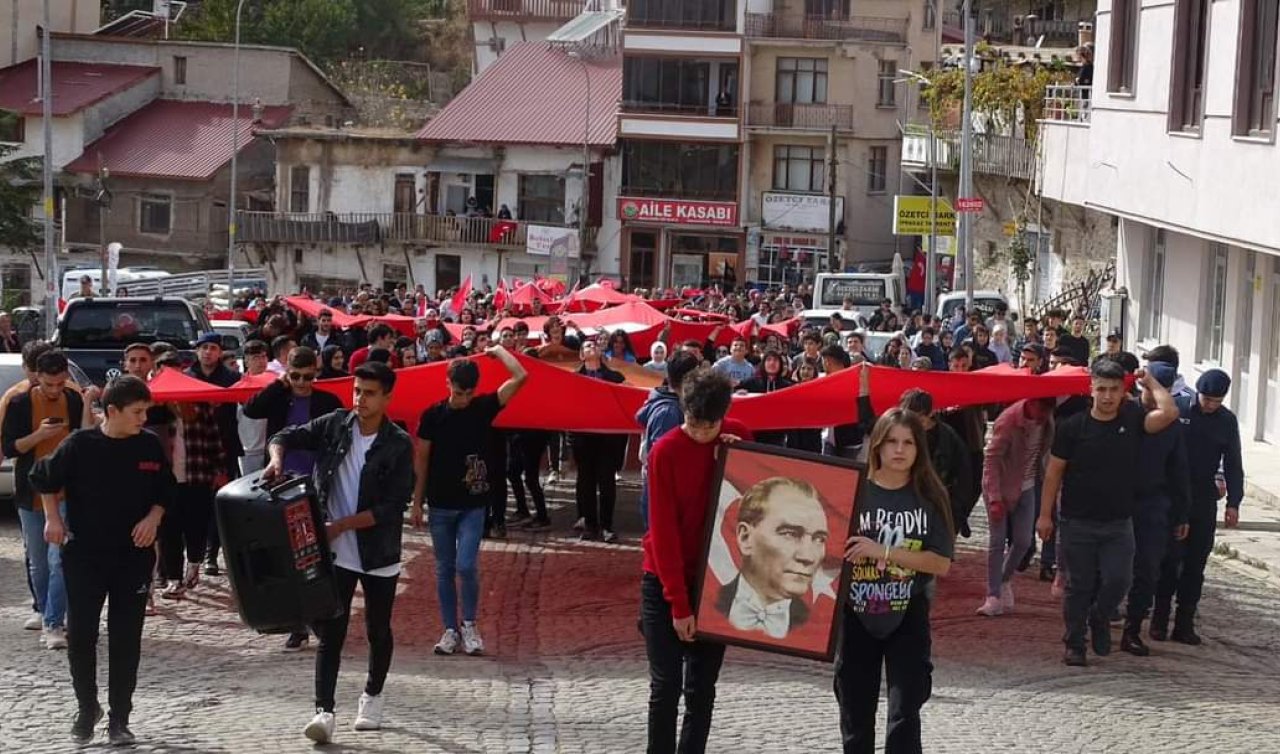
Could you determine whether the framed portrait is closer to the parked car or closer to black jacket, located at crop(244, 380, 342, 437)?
black jacket, located at crop(244, 380, 342, 437)

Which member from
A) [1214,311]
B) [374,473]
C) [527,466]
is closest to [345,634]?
Answer: [374,473]

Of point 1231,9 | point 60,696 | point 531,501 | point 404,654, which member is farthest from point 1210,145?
point 60,696

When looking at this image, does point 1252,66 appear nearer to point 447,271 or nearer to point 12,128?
point 447,271

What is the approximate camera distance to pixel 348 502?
9.62m

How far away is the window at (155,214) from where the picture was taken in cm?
7019

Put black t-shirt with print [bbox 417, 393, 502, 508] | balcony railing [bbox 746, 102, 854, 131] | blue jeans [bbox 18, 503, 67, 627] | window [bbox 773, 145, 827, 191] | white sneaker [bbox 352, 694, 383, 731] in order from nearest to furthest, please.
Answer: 1. white sneaker [bbox 352, 694, 383, 731]
2. black t-shirt with print [bbox 417, 393, 502, 508]
3. blue jeans [bbox 18, 503, 67, 627]
4. balcony railing [bbox 746, 102, 854, 131]
5. window [bbox 773, 145, 827, 191]

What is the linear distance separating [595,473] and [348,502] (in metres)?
7.53

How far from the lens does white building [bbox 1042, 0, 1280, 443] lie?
2592 cm

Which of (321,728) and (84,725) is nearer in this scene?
(321,728)

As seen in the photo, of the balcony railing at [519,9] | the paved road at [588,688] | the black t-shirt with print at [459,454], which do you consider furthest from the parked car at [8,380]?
the balcony railing at [519,9]

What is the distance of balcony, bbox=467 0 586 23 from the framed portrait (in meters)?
70.9

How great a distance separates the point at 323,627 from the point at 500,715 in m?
1.24

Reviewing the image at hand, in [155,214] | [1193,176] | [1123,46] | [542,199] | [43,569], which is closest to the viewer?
[43,569]

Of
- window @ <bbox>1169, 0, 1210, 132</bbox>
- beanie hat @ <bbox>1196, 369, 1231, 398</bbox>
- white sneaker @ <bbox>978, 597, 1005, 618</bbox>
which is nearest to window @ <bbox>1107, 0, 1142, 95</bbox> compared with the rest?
window @ <bbox>1169, 0, 1210, 132</bbox>
